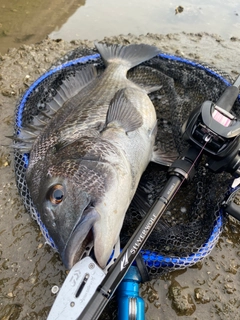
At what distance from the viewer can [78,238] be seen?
1854 millimetres

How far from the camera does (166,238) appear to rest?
242 centimetres

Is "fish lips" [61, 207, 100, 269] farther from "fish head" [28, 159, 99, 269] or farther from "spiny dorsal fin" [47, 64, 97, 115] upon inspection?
"spiny dorsal fin" [47, 64, 97, 115]

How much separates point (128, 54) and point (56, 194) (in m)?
2.53

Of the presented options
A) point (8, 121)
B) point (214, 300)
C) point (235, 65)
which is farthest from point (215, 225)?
point (235, 65)

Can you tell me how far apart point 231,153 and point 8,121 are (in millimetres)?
2902

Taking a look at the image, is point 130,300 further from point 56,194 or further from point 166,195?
point 56,194

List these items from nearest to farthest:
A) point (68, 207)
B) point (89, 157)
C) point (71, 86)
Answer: point (68, 207)
point (89, 157)
point (71, 86)

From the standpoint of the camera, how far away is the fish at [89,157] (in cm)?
193

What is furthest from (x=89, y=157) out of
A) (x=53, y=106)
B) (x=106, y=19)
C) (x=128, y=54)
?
(x=106, y=19)

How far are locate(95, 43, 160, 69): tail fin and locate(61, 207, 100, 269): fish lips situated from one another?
8.11ft

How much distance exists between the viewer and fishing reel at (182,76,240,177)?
2.12m

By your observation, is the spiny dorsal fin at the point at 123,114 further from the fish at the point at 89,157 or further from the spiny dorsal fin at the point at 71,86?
the spiny dorsal fin at the point at 71,86

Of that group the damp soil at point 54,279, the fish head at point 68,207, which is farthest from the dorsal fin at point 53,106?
the fish head at point 68,207

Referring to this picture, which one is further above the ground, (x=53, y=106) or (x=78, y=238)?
(x=78, y=238)
